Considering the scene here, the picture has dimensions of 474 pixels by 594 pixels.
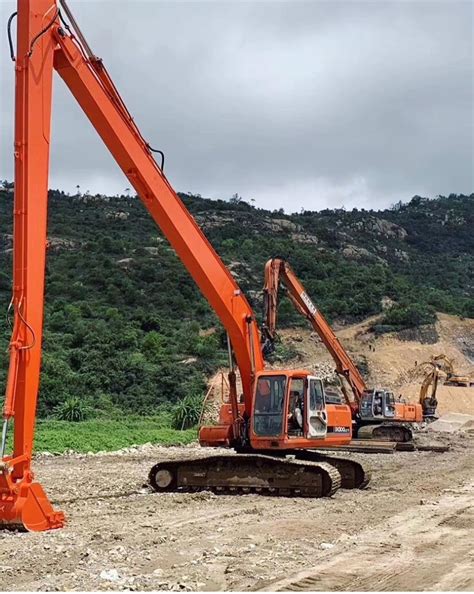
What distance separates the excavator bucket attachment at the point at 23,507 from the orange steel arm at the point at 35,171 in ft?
0.04

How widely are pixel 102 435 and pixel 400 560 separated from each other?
17421mm

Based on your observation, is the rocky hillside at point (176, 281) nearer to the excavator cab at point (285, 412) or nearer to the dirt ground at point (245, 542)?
the excavator cab at point (285, 412)

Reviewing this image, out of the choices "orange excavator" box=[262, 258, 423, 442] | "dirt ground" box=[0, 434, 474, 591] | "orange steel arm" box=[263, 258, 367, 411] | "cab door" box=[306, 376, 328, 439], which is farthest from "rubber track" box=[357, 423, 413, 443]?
"cab door" box=[306, 376, 328, 439]

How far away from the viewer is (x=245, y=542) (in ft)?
29.3

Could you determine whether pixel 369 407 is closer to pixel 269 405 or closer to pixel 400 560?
pixel 269 405

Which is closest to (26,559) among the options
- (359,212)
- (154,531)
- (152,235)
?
(154,531)

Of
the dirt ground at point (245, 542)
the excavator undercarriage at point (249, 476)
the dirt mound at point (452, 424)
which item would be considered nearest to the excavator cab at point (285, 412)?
the excavator undercarriage at point (249, 476)

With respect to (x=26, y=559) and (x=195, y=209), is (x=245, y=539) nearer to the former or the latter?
(x=26, y=559)

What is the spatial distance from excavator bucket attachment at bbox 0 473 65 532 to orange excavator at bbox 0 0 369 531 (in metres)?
0.01

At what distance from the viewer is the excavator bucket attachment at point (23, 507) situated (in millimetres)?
8773

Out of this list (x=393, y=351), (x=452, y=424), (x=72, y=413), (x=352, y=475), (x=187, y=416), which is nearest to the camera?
(x=352, y=475)

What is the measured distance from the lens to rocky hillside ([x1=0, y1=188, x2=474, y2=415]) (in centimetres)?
3959

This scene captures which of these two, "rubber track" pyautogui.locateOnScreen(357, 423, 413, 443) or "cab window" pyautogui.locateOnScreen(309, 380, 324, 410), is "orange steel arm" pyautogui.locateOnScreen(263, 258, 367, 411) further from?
"cab window" pyautogui.locateOnScreen(309, 380, 324, 410)

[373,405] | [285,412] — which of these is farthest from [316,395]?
[373,405]
